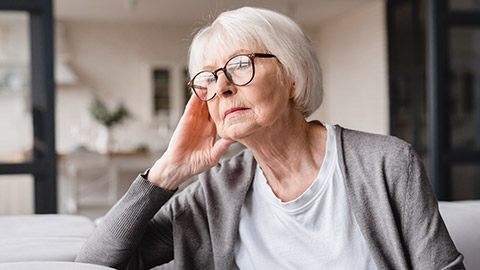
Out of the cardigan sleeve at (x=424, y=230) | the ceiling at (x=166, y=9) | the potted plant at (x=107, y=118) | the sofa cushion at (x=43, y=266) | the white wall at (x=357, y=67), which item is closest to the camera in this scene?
the sofa cushion at (x=43, y=266)

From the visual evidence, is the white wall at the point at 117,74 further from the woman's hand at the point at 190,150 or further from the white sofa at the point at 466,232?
the white sofa at the point at 466,232

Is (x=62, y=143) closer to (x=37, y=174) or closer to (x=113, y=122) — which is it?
(x=113, y=122)

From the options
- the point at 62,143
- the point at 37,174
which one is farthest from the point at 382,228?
the point at 62,143

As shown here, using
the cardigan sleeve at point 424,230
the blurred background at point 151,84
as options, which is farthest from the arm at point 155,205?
the blurred background at point 151,84

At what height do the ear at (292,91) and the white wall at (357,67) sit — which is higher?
the white wall at (357,67)

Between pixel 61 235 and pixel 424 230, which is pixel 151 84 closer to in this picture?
pixel 61 235

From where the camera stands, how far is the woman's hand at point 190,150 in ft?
4.15

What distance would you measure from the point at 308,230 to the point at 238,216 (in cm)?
18

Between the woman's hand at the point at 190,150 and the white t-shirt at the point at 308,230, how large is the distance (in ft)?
0.55

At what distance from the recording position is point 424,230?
1069 millimetres

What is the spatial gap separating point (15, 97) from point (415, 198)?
2307 millimetres

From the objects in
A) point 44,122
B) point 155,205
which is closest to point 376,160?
point 155,205

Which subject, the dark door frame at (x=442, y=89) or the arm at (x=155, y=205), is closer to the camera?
the arm at (x=155, y=205)

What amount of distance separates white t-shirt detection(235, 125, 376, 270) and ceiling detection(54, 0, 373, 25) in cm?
→ 570
